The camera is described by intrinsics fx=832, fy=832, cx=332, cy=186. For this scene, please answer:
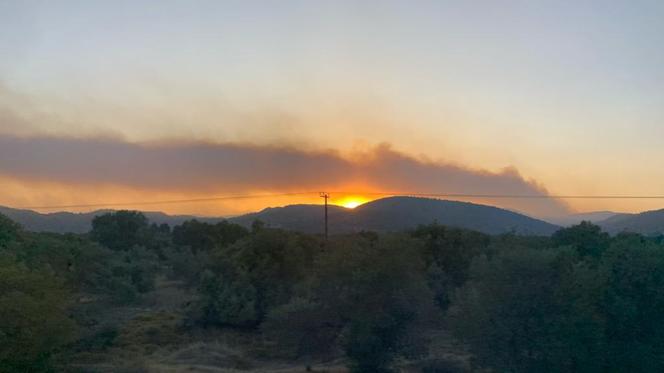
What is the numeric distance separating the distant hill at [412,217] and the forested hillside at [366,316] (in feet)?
329

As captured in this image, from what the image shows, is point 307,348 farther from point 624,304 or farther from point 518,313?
point 624,304

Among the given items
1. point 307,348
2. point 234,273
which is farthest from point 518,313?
point 234,273

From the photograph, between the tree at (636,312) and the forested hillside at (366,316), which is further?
the tree at (636,312)

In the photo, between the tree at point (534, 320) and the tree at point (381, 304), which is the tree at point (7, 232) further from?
the tree at point (534, 320)

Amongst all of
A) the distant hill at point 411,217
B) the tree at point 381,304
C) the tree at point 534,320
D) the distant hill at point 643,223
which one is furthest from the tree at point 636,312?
the distant hill at point 411,217

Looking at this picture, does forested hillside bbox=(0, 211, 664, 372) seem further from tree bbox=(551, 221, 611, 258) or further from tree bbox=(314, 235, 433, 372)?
tree bbox=(551, 221, 611, 258)

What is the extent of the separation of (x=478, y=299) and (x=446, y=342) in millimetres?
11779

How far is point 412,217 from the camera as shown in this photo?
549ft

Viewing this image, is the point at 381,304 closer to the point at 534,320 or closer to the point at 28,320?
the point at 534,320

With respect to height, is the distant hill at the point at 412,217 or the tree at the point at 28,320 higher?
the distant hill at the point at 412,217

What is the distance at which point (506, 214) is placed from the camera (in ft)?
570

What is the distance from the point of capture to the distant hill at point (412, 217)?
160500 millimetres

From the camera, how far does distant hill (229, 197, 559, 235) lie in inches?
6319

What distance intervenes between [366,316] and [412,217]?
128m
